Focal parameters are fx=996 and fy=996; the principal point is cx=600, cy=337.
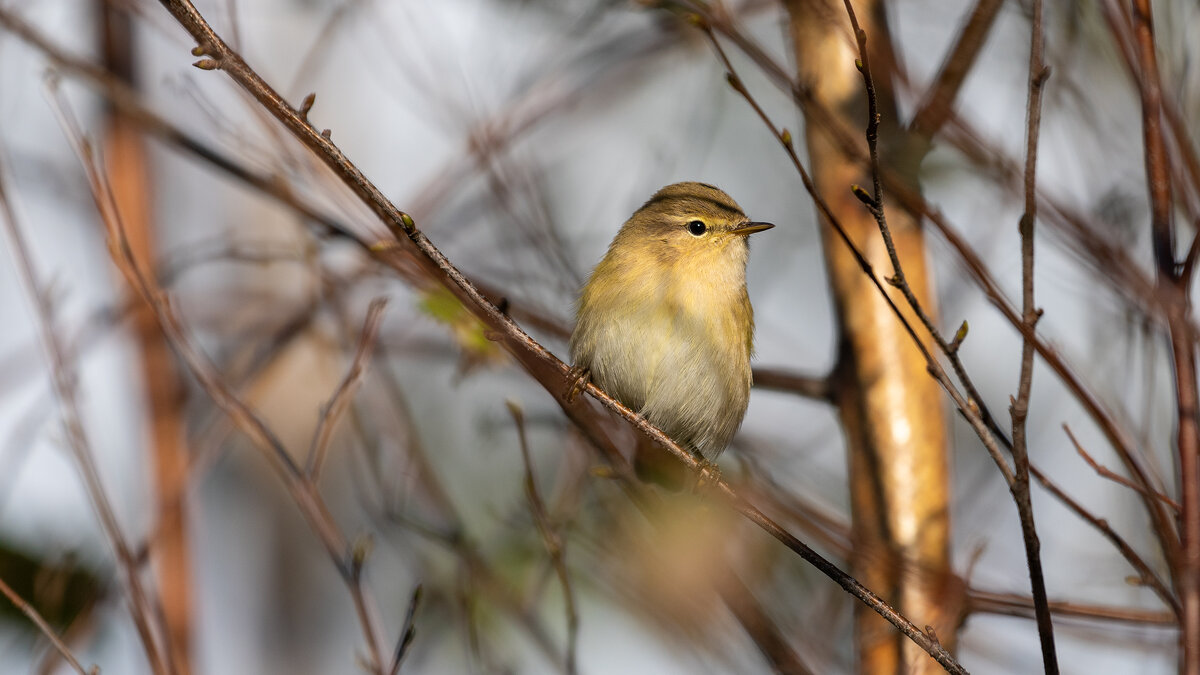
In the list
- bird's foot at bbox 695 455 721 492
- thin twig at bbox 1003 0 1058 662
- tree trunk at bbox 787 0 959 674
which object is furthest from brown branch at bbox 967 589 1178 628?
bird's foot at bbox 695 455 721 492

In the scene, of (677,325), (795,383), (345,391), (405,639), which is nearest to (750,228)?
(677,325)

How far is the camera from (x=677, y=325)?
3482 mm

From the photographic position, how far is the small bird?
3.48m

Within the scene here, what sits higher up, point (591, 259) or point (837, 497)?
point (591, 259)

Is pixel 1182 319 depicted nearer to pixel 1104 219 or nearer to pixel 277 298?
pixel 1104 219

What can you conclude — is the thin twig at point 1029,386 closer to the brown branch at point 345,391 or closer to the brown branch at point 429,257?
the brown branch at point 429,257

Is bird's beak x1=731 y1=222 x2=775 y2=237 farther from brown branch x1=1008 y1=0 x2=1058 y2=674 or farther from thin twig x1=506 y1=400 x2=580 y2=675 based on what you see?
brown branch x1=1008 y1=0 x2=1058 y2=674

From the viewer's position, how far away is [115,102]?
3.11 meters

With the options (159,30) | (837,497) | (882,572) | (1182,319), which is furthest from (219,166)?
(837,497)

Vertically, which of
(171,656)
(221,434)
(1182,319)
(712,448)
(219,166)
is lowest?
(171,656)

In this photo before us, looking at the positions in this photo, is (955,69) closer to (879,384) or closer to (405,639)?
(879,384)

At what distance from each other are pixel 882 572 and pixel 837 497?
202cm

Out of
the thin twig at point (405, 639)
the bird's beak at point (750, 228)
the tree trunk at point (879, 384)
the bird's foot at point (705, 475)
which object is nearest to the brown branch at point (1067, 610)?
the tree trunk at point (879, 384)

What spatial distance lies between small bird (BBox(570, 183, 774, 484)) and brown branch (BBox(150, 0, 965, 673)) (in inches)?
38.6
